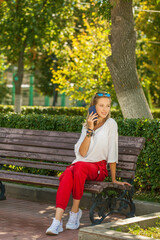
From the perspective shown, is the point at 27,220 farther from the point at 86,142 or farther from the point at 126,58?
the point at 126,58

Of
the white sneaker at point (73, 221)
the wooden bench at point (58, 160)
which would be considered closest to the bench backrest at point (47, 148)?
the wooden bench at point (58, 160)

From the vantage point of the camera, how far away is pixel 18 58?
18625mm

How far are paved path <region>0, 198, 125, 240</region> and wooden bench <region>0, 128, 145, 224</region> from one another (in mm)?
278

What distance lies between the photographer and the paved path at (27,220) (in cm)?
484

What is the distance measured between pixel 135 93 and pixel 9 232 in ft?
14.8

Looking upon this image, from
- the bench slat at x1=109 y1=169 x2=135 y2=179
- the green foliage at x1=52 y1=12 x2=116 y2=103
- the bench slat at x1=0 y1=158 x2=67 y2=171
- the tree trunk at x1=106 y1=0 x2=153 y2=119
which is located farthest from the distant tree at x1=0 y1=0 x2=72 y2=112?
the bench slat at x1=109 y1=169 x2=135 y2=179

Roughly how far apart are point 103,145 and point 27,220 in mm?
1328

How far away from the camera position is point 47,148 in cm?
650

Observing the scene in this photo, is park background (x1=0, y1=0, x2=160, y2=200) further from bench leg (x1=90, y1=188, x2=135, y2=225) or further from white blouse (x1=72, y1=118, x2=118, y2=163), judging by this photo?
bench leg (x1=90, y1=188, x2=135, y2=225)

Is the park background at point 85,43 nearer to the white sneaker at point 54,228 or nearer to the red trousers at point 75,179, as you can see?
the red trousers at point 75,179

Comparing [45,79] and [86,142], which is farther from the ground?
[45,79]

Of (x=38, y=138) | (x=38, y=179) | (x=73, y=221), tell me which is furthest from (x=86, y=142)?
(x=38, y=138)

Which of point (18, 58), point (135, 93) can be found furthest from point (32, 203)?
point (18, 58)

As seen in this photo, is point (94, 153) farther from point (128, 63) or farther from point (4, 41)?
point (4, 41)
